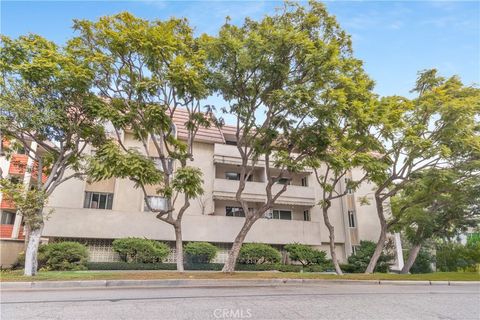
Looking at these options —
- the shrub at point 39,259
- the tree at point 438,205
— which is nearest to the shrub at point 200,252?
the shrub at point 39,259

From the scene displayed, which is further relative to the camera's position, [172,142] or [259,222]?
[259,222]

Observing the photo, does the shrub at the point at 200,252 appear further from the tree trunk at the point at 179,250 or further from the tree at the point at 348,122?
the tree at the point at 348,122

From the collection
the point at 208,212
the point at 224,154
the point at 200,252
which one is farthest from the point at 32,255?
the point at 224,154

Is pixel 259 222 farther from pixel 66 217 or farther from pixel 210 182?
pixel 66 217

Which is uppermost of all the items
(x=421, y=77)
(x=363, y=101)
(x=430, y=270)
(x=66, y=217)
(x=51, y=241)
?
(x=421, y=77)

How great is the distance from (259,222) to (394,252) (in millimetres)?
12724

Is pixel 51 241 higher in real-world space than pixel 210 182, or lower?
lower

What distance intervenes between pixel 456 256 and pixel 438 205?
7.82 metres

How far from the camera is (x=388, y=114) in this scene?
15.1 m

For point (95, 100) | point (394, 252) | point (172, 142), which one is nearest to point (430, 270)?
point (394, 252)

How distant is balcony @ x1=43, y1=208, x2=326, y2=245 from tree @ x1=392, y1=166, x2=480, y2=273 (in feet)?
22.2

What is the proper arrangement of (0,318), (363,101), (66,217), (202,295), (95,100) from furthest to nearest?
(66,217) < (363,101) < (95,100) < (202,295) < (0,318)

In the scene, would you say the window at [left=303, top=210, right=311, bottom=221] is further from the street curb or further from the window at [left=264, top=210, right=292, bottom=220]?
the street curb

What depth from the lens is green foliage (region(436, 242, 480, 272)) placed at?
24.5 meters
